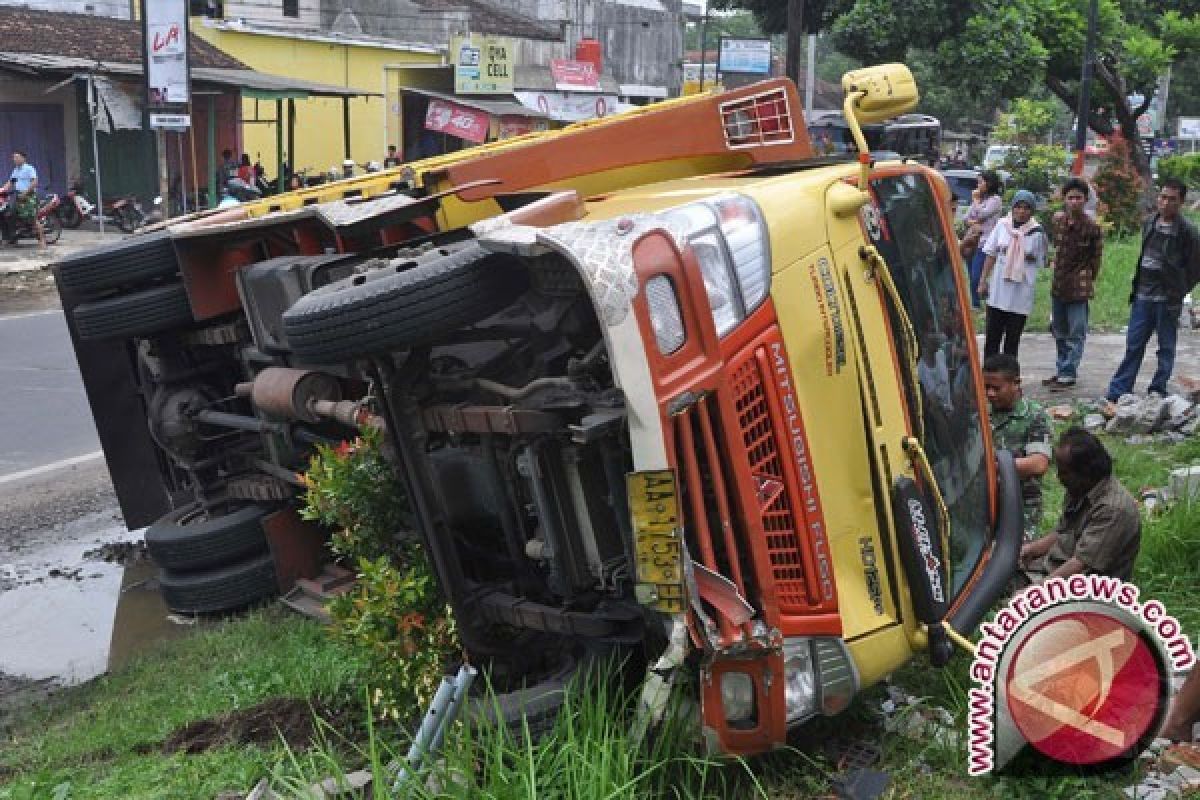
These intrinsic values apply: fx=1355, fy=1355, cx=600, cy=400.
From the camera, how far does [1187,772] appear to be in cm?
381

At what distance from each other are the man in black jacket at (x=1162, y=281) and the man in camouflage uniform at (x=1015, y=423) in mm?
3659

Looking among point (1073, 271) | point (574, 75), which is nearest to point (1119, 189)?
point (1073, 271)

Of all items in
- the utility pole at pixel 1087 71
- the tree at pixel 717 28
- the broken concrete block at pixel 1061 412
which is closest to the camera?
the broken concrete block at pixel 1061 412

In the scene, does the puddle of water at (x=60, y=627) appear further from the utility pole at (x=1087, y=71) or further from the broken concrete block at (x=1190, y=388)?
the utility pole at (x=1087, y=71)

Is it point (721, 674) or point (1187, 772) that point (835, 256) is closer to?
point (721, 674)

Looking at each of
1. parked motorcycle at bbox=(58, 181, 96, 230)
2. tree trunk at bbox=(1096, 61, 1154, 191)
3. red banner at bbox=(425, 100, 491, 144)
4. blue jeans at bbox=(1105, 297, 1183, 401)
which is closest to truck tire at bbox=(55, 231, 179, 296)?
blue jeans at bbox=(1105, 297, 1183, 401)

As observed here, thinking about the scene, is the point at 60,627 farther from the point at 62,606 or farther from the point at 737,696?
the point at 737,696

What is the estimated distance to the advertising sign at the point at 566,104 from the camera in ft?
123

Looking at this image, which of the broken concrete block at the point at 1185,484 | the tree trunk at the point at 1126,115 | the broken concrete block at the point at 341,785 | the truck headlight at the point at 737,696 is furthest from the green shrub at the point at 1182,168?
the broken concrete block at the point at 341,785

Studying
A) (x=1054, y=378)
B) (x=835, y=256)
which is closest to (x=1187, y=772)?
(x=835, y=256)

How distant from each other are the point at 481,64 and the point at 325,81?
440 centimetres

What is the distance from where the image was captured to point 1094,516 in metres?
4.89

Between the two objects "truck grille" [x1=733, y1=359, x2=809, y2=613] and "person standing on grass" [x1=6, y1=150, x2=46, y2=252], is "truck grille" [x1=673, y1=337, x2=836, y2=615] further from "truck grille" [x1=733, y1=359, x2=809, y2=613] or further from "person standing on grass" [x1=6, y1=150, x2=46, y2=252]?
"person standing on grass" [x1=6, y1=150, x2=46, y2=252]

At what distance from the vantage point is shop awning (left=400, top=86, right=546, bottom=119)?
34281mm
